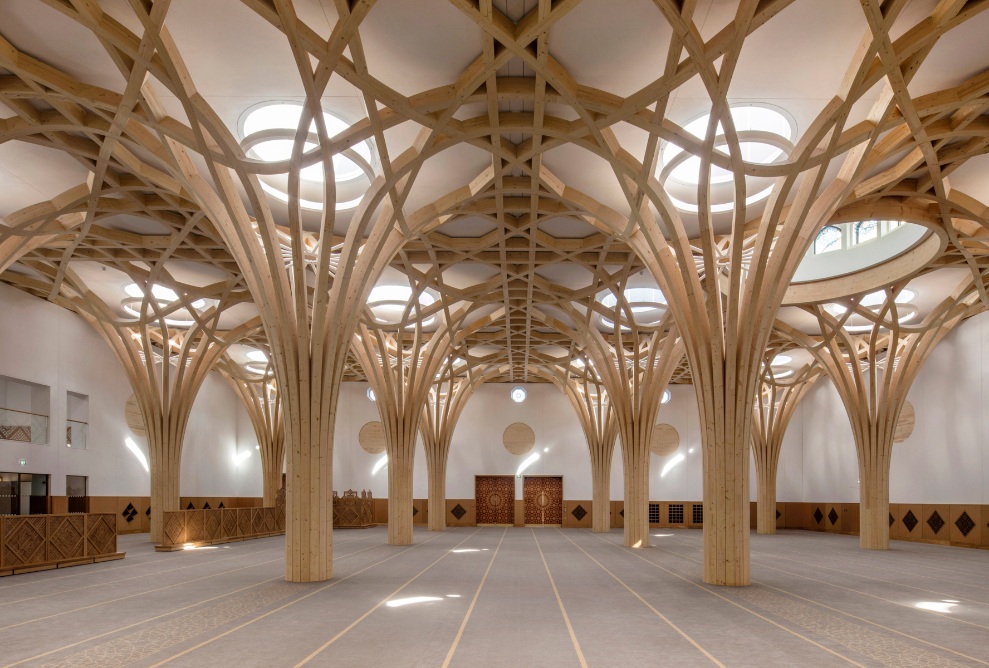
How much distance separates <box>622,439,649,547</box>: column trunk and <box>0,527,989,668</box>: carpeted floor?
7558 millimetres

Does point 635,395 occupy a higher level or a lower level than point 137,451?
higher

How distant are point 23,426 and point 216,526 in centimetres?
981

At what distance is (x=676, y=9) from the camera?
12312 mm

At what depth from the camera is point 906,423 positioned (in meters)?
42.3

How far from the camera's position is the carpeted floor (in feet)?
38.0

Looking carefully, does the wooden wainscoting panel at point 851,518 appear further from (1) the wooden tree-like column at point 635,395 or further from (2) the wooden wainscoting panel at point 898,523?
(1) the wooden tree-like column at point 635,395

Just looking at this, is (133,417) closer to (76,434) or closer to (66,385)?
(76,434)

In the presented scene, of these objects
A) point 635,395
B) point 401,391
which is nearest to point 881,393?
point 635,395

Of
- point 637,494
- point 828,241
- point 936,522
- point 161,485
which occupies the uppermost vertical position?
point 828,241

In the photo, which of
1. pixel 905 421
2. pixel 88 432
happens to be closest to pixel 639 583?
pixel 905 421

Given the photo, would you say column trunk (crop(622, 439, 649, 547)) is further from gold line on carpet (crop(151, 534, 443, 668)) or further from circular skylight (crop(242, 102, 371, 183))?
circular skylight (crop(242, 102, 371, 183))

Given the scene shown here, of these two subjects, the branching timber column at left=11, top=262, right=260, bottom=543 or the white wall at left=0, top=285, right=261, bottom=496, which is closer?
the branching timber column at left=11, top=262, right=260, bottom=543

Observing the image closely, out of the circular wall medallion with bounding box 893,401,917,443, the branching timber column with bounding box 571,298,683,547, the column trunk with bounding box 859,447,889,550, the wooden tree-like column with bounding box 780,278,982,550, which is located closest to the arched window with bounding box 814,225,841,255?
the wooden tree-like column with bounding box 780,278,982,550

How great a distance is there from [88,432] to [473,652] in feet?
116
